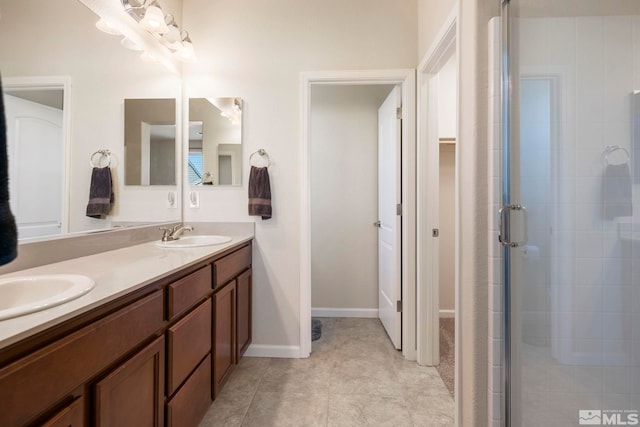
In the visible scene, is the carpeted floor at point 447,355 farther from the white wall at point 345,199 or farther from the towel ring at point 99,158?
the towel ring at point 99,158

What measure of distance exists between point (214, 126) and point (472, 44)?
5.61ft

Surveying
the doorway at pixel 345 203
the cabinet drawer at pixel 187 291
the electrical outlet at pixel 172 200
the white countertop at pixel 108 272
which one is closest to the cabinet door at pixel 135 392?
the cabinet drawer at pixel 187 291

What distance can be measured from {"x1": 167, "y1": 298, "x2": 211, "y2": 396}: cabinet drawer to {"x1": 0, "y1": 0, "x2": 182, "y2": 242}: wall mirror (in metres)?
0.69

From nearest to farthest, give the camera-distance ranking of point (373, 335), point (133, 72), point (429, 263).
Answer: point (133, 72) → point (429, 263) → point (373, 335)

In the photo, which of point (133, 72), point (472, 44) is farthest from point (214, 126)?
point (472, 44)

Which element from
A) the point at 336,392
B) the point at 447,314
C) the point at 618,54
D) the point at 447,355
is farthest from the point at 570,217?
the point at 447,314

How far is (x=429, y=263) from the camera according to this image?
192 cm

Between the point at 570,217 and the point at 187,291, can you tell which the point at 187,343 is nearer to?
the point at 187,291

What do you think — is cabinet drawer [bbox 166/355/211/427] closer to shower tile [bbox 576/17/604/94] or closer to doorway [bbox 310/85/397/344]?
doorway [bbox 310/85/397/344]

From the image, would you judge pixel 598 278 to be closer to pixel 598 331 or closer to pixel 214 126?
pixel 598 331

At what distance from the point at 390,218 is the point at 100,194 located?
1.90 metres

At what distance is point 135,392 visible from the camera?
89 centimetres

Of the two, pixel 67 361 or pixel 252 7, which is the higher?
pixel 252 7

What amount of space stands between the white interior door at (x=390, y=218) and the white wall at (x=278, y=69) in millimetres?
472
